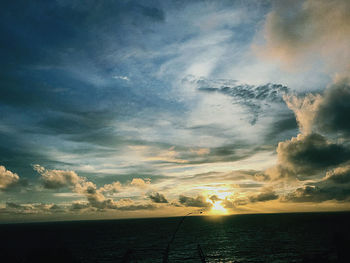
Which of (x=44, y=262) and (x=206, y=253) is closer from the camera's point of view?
(x=44, y=262)

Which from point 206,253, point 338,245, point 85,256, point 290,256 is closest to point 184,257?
point 206,253

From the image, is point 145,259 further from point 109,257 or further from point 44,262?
point 44,262

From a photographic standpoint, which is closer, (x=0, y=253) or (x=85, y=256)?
(x=0, y=253)

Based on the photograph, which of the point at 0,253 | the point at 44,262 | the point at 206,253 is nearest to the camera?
the point at 44,262

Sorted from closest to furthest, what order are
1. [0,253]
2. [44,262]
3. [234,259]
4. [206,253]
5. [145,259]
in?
[44,262], [0,253], [234,259], [145,259], [206,253]

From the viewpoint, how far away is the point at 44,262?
5650 cm

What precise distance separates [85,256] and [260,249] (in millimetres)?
69461

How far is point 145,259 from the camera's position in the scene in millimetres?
82938

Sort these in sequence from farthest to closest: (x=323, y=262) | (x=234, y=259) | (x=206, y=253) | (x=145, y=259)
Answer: (x=206, y=253) → (x=145, y=259) → (x=234, y=259) → (x=323, y=262)

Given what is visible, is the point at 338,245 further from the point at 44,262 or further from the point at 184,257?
the point at 44,262

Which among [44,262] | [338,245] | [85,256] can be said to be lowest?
[85,256]

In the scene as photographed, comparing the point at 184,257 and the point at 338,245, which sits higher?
the point at 338,245

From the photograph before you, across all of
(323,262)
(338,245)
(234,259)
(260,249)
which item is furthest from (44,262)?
(260,249)

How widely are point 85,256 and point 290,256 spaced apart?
250 ft
